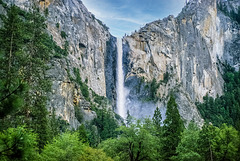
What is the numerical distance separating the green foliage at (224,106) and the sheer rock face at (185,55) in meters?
3.87

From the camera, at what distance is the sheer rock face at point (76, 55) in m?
60.0

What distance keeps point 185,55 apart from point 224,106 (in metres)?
29.0

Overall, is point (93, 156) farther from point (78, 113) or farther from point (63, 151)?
point (78, 113)

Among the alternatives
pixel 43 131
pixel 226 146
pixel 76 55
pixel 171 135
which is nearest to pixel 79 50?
pixel 76 55

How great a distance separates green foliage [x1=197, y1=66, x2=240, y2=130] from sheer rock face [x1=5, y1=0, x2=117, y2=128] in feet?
136

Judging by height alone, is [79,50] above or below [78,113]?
above

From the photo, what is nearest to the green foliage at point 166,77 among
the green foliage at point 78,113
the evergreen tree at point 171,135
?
the green foliage at point 78,113

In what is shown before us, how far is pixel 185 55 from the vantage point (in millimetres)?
120500

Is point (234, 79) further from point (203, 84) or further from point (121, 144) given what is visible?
point (121, 144)

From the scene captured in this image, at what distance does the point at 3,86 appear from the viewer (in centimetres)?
936

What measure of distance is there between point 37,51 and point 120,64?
84.4 metres

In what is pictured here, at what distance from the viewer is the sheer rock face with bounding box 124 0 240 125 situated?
342 feet

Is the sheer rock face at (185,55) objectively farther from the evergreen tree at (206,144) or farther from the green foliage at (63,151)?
the green foliage at (63,151)

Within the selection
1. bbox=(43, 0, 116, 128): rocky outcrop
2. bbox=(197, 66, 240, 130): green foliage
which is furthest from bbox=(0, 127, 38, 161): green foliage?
bbox=(197, 66, 240, 130): green foliage
